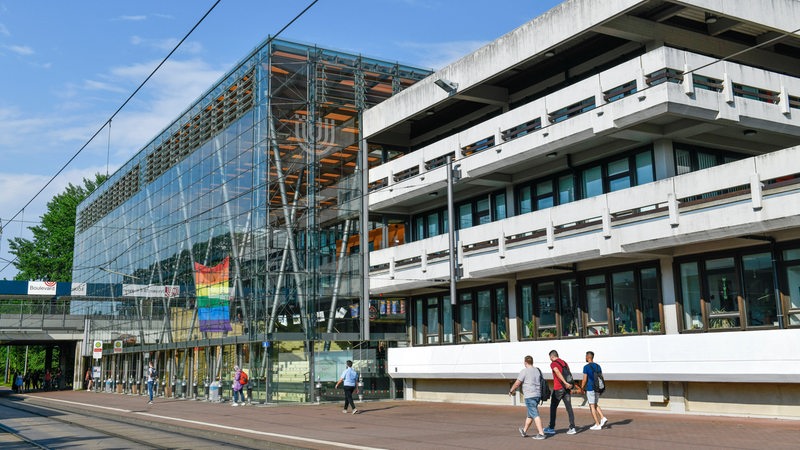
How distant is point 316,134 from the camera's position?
3428cm

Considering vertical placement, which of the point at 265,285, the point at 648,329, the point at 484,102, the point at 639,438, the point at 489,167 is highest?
the point at 484,102

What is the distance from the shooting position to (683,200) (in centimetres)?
2089

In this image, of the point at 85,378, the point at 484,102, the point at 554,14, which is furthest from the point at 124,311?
the point at 554,14

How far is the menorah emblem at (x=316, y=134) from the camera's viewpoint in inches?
1344

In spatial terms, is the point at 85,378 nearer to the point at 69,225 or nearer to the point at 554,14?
the point at 69,225

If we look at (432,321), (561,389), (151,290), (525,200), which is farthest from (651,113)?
(151,290)

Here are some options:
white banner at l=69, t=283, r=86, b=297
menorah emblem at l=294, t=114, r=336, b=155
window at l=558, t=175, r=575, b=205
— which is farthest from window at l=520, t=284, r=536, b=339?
white banner at l=69, t=283, r=86, b=297

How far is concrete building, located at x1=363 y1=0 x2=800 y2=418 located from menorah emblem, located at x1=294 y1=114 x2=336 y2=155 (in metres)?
4.36

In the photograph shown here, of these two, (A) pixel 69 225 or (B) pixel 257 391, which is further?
(A) pixel 69 225

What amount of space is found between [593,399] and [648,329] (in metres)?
6.61

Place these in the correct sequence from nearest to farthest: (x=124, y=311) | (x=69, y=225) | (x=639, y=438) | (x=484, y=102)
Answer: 1. (x=639, y=438)
2. (x=484, y=102)
3. (x=124, y=311)
4. (x=69, y=225)

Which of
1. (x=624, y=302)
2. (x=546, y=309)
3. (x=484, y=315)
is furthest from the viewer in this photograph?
(x=484, y=315)

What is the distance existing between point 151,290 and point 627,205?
109 feet

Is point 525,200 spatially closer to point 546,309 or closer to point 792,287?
point 546,309
